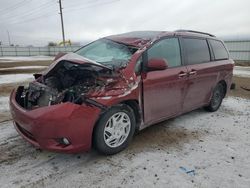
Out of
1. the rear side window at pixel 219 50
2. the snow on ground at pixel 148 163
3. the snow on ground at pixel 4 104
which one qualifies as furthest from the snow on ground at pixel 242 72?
the snow on ground at pixel 4 104

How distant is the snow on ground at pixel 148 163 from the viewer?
2689 mm

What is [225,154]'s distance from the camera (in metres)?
3.38

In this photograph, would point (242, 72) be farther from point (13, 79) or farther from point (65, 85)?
point (65, 85)

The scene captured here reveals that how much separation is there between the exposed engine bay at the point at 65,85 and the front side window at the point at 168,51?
90 cm

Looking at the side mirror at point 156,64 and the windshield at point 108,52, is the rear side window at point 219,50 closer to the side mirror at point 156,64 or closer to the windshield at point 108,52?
the side mirror at point 156,64

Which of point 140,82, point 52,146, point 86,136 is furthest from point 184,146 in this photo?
point 52,146

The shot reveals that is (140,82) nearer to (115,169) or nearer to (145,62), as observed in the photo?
(145,62)

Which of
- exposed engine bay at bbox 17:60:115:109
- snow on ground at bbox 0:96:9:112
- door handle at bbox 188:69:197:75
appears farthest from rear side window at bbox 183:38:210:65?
snow on ground at bbox 0:96:9:112

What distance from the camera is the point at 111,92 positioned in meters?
3.05

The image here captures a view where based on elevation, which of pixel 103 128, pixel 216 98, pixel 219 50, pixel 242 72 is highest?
pixel 219 50

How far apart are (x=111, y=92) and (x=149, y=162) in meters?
1.03

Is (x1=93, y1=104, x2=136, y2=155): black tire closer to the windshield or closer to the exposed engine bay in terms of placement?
the exposed engine bay

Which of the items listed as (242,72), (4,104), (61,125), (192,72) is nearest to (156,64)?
(192,72)

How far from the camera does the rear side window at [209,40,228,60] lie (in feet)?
16.9
